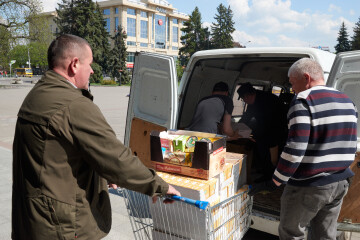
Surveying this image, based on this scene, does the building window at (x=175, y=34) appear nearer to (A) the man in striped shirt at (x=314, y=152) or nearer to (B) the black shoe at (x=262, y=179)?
(B) the black shoe at (x=262, y=179)

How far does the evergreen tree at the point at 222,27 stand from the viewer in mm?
70438

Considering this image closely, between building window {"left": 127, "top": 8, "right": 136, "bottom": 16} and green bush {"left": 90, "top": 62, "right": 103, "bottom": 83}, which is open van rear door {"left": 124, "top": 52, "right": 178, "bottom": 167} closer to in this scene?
green bush {"left": 90, "top": 62, "right": 103, "bottom": 83}

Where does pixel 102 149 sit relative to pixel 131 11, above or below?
below

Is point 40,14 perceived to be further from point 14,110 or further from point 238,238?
point 238,238

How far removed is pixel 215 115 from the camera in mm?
4363

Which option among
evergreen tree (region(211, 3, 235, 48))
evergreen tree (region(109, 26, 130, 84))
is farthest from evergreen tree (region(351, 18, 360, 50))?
evergreen tree (region(109, 26, 130, 84))

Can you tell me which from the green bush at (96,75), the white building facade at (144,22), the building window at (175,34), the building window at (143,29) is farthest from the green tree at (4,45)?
the building window at (175,34)

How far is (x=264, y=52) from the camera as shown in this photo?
3654 mm

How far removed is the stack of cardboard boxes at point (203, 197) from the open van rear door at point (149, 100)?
1021 mm

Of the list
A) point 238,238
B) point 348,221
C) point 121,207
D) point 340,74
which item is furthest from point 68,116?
point 121,207

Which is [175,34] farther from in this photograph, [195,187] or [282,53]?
[195,187]

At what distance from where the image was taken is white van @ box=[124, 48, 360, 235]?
289 cm

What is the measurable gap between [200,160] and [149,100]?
183cm

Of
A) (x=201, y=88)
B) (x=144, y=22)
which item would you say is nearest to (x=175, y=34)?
(x=144, y=22)
